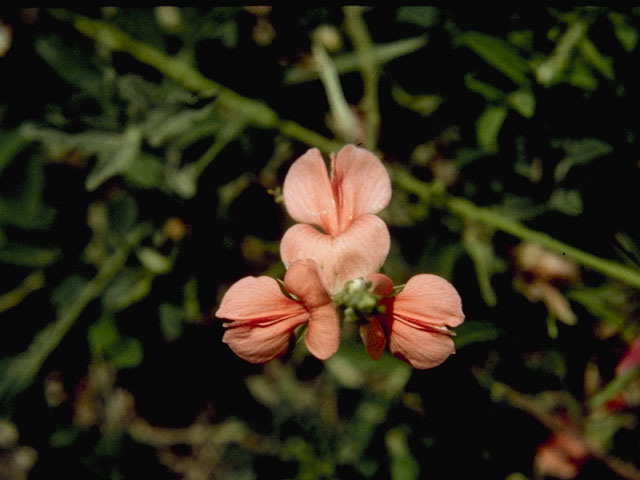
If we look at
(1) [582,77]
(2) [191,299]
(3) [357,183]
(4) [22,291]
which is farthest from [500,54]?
(4) [22,291]

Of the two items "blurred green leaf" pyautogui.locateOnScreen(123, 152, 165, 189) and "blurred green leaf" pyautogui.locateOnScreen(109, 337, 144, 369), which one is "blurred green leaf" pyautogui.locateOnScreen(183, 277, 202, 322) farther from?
"blurred green leaf" pyautogui.locateOnScreen(123, 152, 165, 189)

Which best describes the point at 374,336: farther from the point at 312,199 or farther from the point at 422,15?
the point at 422,15

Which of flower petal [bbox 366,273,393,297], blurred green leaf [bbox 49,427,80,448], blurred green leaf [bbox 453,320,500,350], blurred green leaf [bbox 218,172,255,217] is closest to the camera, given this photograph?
flower petal [bbox 366,273,393,297]

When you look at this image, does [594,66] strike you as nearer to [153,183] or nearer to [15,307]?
[153,183]

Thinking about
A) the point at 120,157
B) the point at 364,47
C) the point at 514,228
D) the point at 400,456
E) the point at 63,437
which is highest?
the point at 364,47

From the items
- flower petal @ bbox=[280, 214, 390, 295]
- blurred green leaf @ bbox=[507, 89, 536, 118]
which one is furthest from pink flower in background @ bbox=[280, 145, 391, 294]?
blurred green leaf @ bbox=[507, 89, 536, 118]

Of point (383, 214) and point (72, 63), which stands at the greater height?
point (72, 63)
